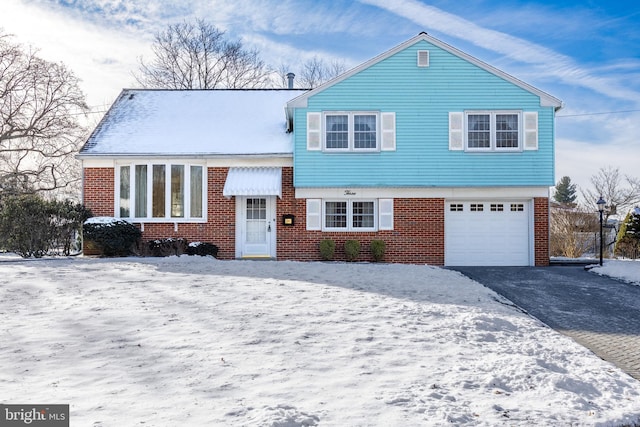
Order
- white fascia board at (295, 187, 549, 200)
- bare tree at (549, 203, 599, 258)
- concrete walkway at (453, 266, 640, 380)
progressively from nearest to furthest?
concrete walkway at (453, 266, 640, 380) → white fascia board at (295, 187, 549, 200) → bare tree at (549, 203, 599, 258)

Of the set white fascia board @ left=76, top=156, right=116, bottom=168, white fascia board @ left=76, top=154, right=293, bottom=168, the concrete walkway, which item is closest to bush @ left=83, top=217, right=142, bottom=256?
white fascia board @ left=76, top=156, right=116, bottom=168

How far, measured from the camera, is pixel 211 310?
23.8 ft

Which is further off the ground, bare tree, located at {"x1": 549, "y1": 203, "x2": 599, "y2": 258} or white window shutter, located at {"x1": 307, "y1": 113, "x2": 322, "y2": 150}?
white window shutter, located at {"x1": 307, "y1": 113, "x2": 322, "y2": 150}

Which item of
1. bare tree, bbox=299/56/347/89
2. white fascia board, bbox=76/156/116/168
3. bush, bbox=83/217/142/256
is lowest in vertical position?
bush, bbox=83/217/142/256

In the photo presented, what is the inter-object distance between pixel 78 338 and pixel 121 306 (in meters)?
1.63

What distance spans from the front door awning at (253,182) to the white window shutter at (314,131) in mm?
1430

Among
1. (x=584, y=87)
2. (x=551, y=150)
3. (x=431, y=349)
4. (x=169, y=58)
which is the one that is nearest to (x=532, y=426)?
(x=431, y=349)

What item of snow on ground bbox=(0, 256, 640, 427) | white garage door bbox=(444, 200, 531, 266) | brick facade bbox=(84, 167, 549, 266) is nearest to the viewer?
snow on ground bbox=(0, 256, 640, 427)

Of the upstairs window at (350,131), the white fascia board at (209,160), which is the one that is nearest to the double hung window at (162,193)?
the white fascia board at (209,160)

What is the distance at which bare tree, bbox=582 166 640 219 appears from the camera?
3678cm

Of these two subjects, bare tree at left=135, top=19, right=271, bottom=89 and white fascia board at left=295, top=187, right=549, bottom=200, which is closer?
white fascia board at left=295, top=187, right=549, bottom=200

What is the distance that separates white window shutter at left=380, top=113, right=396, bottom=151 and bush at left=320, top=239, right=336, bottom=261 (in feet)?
12.2

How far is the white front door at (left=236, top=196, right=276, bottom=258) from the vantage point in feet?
54.4

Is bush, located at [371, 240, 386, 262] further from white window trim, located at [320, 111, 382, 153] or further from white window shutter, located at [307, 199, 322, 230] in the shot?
white window trim, located at [320, 111, 382, 153]
